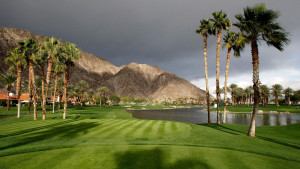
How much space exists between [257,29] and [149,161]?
1483cm

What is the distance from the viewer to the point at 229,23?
2769 cm

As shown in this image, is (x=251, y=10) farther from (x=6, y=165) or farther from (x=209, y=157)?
(x=6, y=165)

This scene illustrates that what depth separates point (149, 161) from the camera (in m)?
8.14

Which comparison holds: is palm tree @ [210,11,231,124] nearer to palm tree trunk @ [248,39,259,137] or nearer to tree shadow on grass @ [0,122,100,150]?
palm tree trunk @ [248,39,259,137]

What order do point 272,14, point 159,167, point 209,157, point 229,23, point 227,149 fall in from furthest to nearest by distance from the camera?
1. point 229,23
2. point 272,14
3. point 227,149
4. point 209,157
5. point 159,167

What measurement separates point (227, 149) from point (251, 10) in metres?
12.4

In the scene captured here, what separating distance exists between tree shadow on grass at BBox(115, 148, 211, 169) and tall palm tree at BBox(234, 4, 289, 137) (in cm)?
1068

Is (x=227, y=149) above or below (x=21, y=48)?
below

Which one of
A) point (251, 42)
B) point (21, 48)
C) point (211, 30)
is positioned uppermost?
point (211, 30)

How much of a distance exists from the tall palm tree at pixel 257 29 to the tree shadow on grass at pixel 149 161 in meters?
10.7

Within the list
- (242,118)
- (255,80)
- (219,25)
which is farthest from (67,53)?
(242,118)

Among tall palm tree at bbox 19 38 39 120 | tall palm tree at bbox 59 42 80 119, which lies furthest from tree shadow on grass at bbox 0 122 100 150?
tall palm tree at bbox 19 38 39 120

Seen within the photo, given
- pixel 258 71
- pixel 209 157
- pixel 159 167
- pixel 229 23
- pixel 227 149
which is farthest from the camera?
pixel 229 23

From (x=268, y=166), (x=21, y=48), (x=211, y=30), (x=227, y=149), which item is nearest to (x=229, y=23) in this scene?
(x=211, y=30)
